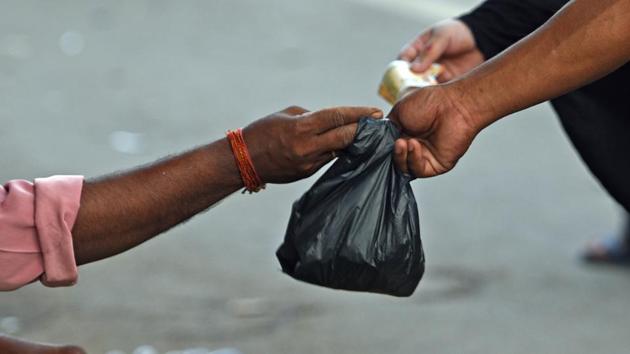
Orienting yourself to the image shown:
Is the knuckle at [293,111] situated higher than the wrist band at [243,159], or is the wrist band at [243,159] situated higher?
the knuckle at [293,111]

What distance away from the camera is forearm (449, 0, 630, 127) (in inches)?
95.0

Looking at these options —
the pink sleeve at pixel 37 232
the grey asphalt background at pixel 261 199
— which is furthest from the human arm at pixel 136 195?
the grey asphalt background at pixel 261 199

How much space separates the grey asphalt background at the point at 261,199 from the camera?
4.13 meters

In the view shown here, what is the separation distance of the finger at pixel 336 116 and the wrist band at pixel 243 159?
0.15 metres

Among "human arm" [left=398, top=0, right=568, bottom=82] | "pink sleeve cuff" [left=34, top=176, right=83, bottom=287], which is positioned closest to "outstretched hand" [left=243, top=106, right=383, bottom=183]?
"pink sleeve cuff" [left=34, top=176, right=83, bottom=287]

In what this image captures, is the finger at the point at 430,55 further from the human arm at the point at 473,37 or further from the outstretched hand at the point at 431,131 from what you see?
the outstretched hand at the point at 431,131

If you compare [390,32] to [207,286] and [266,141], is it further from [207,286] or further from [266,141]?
[266,141]

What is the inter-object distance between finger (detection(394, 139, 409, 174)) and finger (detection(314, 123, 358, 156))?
0.33 ft

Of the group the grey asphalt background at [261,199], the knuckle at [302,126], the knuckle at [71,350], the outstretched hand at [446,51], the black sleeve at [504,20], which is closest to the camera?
the knuckle at [71,350]

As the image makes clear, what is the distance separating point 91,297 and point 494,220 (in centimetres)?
174

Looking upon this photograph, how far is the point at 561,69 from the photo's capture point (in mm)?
2459

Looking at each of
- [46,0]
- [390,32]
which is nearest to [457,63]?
[390,32]

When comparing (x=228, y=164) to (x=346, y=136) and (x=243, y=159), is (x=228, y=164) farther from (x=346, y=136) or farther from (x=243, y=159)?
(x=346, y=136)

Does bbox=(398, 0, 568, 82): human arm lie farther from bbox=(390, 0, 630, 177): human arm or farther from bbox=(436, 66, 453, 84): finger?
bbox=(390, 0, 630, 177): human arm
